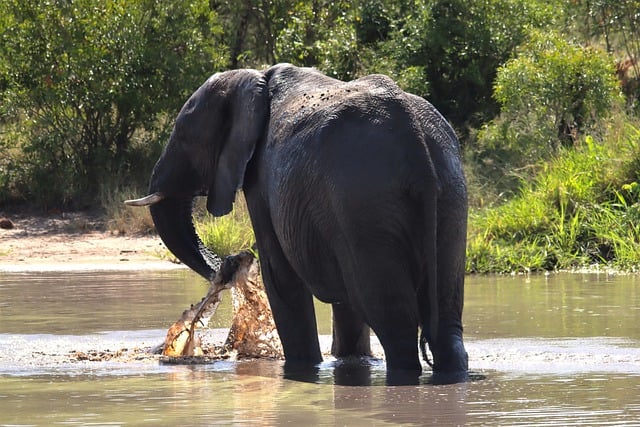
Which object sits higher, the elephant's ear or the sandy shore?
the elephant's ear

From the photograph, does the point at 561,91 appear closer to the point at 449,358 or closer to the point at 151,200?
the point at 151,200

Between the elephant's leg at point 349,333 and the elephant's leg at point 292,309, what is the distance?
0.71ft

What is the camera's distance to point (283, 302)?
785cm

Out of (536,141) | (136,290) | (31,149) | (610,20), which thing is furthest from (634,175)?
(31,149)

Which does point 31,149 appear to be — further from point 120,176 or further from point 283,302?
point 283,302

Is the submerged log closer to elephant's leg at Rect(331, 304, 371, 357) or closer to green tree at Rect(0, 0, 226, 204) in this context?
elephant's leg at Rect(331, 304, 371, 357)

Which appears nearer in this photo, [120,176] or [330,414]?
[330,414]

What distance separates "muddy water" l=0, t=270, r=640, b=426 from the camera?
5.84 m

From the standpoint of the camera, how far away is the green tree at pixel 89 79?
1884cm

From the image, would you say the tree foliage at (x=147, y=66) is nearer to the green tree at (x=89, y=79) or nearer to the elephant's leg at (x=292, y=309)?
the green tree at (x=89, y=79)

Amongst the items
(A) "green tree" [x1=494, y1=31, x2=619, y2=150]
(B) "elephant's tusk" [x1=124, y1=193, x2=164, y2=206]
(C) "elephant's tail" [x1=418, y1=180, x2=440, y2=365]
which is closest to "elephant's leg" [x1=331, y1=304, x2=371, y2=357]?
(C) "elephant's tail" [x1=418, y1=180, x2=440, y2=365]

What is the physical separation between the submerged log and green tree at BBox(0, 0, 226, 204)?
1050 centimetres

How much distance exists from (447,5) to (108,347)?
481 inches

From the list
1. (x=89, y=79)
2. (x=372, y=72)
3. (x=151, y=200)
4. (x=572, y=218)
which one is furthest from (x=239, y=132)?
(x=372, y=72)
